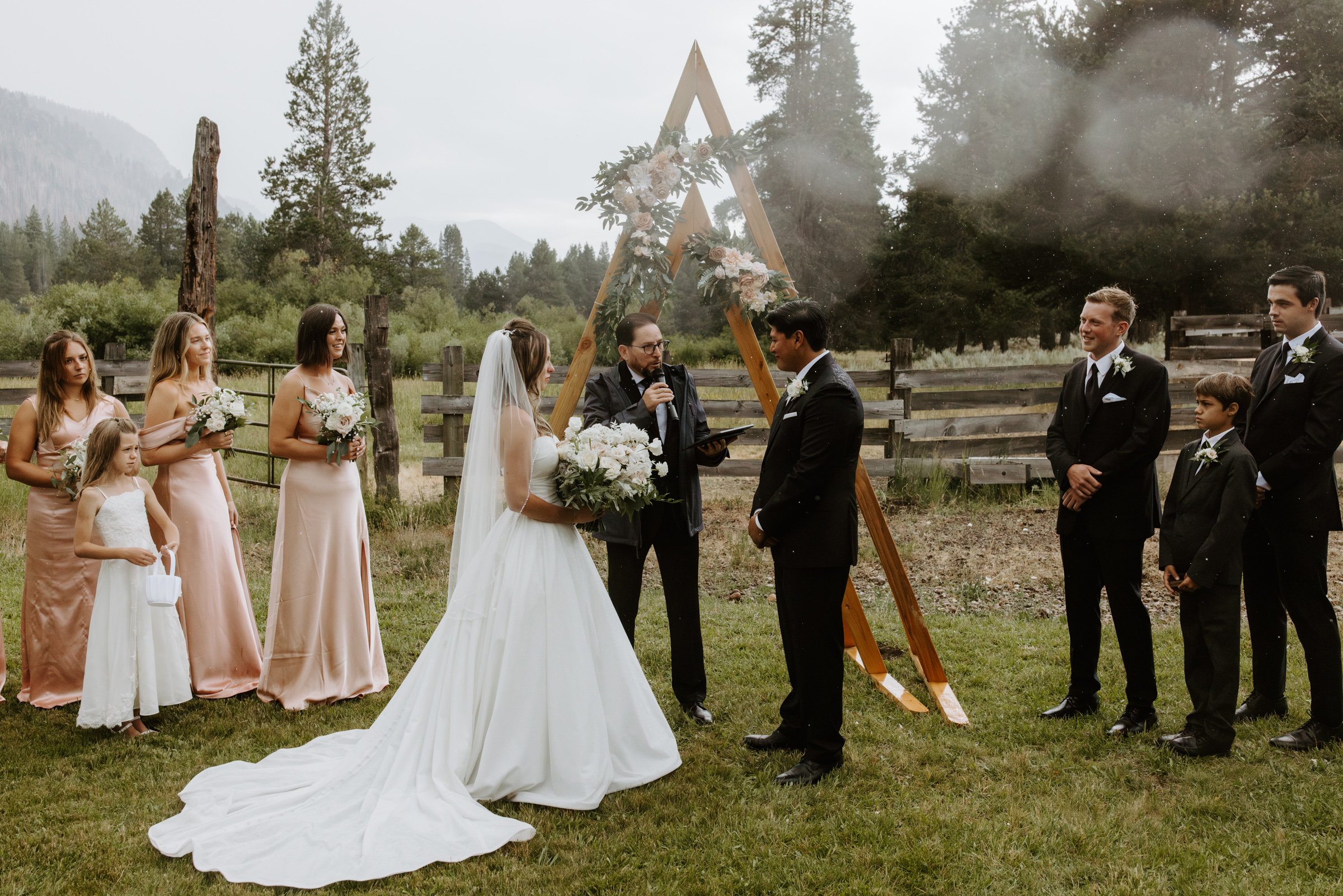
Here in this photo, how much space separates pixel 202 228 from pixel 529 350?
16.7 feet

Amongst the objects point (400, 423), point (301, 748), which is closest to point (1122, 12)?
point (400, 423)

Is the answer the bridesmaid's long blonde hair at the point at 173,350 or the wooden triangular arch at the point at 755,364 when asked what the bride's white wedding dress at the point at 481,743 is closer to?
the wooden triangular arch at the point at 755,364

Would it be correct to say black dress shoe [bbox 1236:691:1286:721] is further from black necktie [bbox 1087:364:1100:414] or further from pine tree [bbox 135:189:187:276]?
pine tree [bbox 135:189:187:276]

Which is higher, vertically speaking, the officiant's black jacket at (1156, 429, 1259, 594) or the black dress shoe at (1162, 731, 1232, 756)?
the officiant's black jacket at (1156, 429, 1259, 594)

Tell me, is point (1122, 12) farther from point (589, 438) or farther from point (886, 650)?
point (589, 438)

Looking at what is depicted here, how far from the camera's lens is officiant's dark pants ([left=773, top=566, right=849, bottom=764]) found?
13.0ft

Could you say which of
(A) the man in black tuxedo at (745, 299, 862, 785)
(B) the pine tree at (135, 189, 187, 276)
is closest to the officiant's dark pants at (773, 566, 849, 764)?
(A) the man in black tuxedo at (745, 299, 862, 785)

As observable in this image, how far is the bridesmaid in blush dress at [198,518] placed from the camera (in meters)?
Result: 4.91

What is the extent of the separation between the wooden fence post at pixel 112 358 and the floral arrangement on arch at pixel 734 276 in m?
9.40

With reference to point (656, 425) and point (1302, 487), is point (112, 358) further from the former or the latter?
point (1302, 487)

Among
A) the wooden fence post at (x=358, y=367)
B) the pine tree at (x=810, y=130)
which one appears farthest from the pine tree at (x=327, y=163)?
the wooden fence post at (x=358, y=367)

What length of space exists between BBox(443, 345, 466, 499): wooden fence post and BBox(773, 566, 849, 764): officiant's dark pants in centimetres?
633

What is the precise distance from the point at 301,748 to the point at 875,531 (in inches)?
129

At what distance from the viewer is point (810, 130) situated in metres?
29.3
